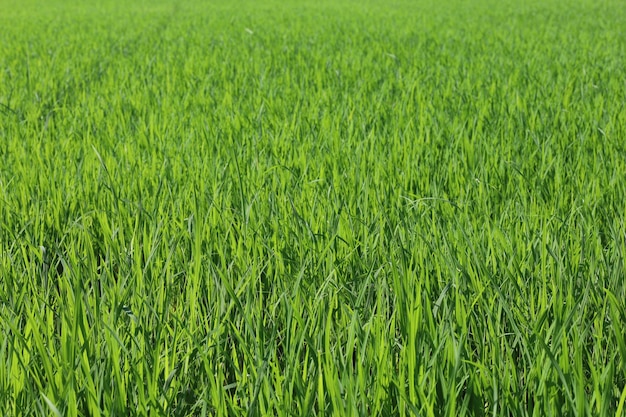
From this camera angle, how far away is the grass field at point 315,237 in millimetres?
970

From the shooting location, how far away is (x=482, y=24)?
26.1 feet

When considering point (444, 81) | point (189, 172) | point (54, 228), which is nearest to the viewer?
point (54, 228)

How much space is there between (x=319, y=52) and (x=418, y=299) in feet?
13.9

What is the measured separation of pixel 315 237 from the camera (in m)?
1.49

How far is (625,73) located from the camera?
3.98 meters

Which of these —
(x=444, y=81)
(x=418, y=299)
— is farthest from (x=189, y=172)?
(x=444, y=81)

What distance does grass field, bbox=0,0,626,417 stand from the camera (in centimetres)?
97

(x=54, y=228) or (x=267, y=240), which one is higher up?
(x=267, y=240)

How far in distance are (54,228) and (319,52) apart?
362 cm

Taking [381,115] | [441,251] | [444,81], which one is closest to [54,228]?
[441,251]

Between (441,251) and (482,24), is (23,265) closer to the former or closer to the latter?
(441,251)

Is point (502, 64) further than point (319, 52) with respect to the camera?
No

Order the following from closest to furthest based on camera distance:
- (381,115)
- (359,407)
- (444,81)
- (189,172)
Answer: (359,407) → (189,172) → (381,115) → (444,81)

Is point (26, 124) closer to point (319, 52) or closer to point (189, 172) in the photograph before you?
point (189, 172)
